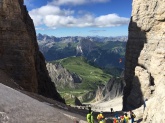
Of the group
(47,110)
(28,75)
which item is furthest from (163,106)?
(28,75)

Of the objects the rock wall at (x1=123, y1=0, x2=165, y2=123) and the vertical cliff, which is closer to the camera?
the vertical cliff

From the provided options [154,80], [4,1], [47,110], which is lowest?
[154,80]

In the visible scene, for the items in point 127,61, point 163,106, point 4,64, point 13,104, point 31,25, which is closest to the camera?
point 13,104

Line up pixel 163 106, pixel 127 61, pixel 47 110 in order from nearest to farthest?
pixel 47 110 < pixel 163 106 < pixel 127 61

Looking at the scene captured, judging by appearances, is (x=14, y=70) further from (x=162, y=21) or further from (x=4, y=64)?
(x=162, y=21)

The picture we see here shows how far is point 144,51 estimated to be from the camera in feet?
303

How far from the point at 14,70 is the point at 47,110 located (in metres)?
37.2

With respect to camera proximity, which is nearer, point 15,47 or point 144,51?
point 15,47

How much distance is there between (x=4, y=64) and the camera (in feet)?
217

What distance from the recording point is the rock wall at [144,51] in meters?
83.7

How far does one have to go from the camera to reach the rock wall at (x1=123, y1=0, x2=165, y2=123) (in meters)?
83.7

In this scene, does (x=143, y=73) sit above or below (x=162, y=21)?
below

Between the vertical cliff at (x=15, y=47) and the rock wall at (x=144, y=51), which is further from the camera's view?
the rock wall at (x=144, y=51)

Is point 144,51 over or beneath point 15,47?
beneath
